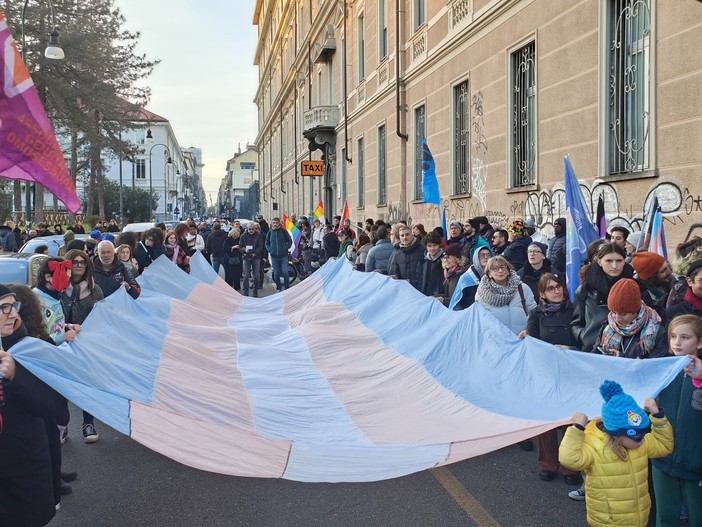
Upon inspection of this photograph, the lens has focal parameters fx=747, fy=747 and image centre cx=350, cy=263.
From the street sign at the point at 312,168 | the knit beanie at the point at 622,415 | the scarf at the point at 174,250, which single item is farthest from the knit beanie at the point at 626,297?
the street sign at the point at 312,168

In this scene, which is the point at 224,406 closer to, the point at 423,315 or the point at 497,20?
the point at 423,315

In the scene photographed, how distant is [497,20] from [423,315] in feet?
29.1

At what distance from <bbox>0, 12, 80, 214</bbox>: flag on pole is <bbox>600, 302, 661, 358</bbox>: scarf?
14.2ft

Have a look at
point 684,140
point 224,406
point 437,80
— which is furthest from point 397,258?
point 437,80

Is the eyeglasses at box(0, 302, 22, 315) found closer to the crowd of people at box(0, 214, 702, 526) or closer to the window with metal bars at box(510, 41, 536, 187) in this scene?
the crowd of people at box(0, 214, 702, 526)

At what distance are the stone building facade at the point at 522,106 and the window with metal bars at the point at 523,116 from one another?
0.12 ft

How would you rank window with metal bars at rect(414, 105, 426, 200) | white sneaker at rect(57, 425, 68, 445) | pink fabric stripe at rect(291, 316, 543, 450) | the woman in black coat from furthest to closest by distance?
window with metal bars at rect(414, 105, 426, 200) < white sneaker at rect(57, 425, 68, 445) < pink fabric stripe at rect(291, 316, 543, 450) < the woman in black coat

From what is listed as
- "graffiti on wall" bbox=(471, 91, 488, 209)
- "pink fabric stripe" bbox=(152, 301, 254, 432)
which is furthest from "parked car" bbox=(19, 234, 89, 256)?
"graffiti on wall" bbox=(471, 91, 488, 209)

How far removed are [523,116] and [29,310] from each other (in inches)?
451

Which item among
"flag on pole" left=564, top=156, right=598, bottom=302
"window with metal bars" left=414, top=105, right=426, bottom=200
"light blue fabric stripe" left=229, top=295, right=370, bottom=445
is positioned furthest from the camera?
"window with metal bars" left=414, top=105, right=426, bottom=200

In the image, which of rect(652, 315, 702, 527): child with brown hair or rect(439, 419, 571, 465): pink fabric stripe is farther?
rect(439, 419, 571, 465): pink fabric stripe

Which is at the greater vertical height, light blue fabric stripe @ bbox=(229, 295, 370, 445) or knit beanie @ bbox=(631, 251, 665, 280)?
knit beanie @ bbox=(631, 251, 665, 280)

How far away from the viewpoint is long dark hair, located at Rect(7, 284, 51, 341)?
14.8ft

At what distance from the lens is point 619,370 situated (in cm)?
472
